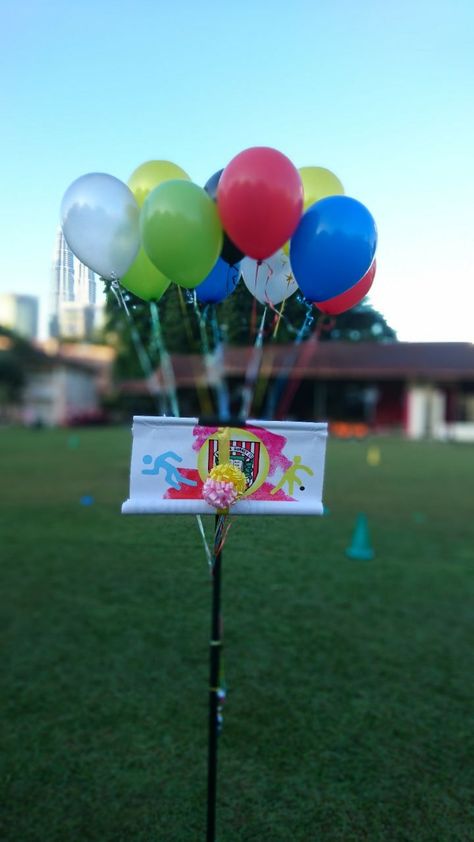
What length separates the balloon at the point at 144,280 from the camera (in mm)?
2166

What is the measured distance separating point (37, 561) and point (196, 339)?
9.98 ft

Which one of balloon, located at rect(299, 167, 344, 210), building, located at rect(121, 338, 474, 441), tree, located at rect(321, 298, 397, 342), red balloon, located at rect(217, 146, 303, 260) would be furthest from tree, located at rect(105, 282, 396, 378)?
building, located at rect(121, 338, 474, 441)

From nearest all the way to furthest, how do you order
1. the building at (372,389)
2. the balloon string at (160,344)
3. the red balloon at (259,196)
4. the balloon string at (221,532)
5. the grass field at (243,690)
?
the red balloon at (259,196) < the balloon string at (221,532) < the grass field at (243,690) < the balloon string at (160,344) < the building at (372,389)

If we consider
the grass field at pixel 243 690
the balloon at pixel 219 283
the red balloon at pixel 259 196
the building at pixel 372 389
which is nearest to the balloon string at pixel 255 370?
the balloon at pixel 219 283

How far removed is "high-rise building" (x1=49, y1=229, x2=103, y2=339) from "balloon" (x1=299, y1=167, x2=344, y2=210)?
0.77 meters

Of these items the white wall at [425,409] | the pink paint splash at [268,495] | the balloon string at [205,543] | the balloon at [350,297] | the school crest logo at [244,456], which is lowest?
the balloon string at [205,543]

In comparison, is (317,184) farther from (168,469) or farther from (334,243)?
(168,469)

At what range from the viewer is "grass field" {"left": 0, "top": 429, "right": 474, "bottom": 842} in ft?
7.31

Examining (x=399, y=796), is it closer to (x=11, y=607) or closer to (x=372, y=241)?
(x=372, y=241)

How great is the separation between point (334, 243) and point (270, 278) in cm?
Answer: 42

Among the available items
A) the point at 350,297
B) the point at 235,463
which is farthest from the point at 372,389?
the point at 235,463

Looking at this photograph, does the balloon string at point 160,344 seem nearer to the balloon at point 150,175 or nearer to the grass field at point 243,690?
the balloon at point 150,175

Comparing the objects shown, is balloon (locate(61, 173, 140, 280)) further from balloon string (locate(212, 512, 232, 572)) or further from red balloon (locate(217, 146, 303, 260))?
balloon string (locate(212, 512, 232, 572))

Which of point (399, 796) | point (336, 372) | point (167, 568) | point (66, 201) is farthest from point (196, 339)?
point (336, 372)
